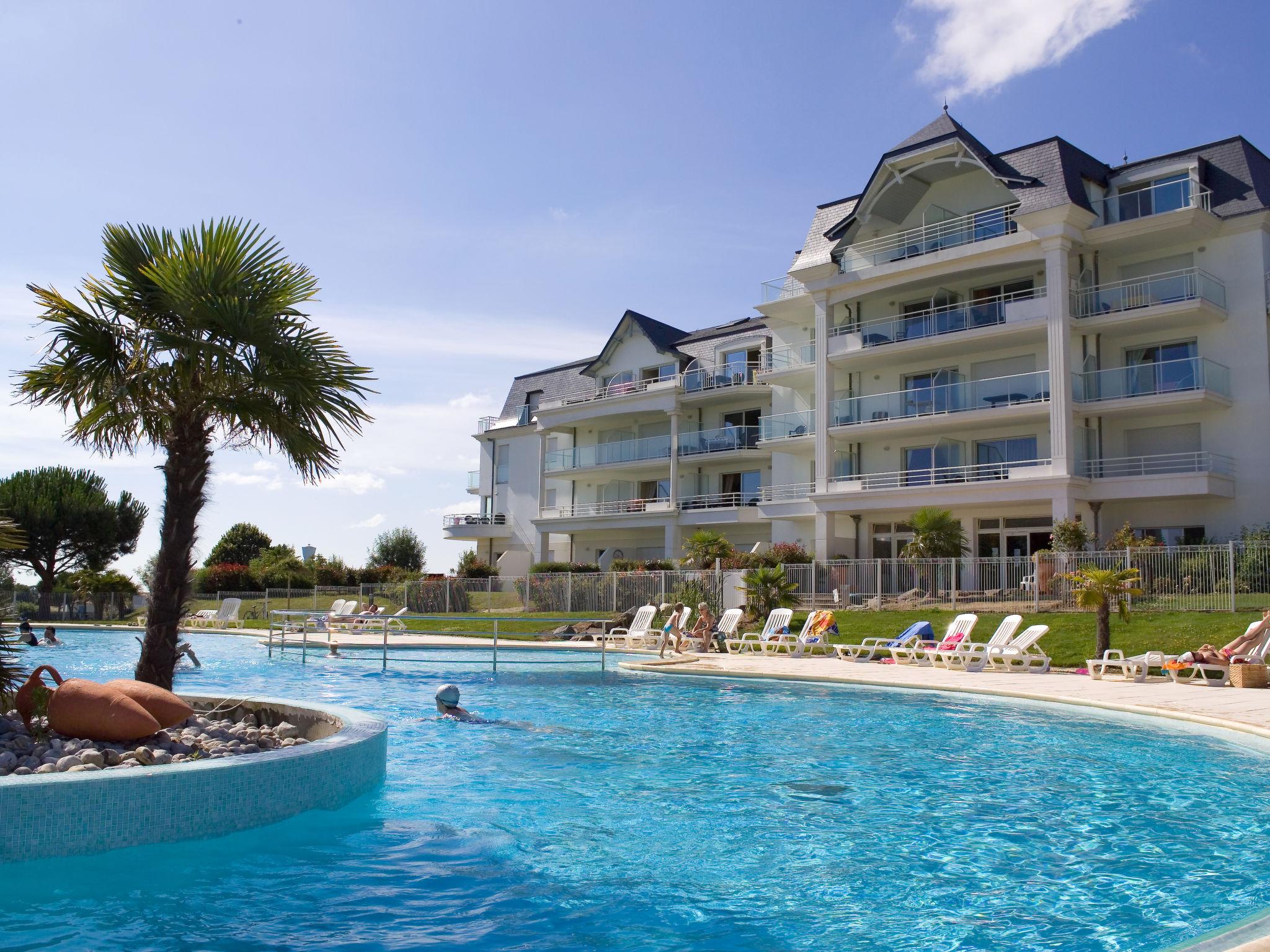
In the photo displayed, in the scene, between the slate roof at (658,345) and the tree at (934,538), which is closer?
the tree at (934,538)

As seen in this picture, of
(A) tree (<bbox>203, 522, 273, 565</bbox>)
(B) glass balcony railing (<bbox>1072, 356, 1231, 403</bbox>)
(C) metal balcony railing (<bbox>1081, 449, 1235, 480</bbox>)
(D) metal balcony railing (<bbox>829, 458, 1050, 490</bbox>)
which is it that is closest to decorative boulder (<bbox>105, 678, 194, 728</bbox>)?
(D) metal balcony railing (<bbox>829, 458, 1050, 490</bbox>)

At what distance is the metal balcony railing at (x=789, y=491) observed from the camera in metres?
36.0

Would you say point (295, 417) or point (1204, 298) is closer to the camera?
point (295, 417)

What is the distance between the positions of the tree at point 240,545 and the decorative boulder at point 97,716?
57.1 m

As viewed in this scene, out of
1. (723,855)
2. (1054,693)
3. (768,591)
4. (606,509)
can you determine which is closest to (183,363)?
(723,855)

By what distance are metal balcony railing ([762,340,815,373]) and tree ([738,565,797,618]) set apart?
11.7 m

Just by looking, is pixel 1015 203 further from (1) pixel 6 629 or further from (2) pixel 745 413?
(1) pixel 6 629

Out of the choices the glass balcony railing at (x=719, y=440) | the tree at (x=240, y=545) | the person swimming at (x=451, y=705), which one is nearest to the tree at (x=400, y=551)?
the tree at (x=240, y=545)

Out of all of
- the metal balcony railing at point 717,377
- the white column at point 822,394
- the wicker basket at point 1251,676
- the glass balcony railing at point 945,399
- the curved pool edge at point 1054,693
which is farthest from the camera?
the metal balcony railing at point 717,377

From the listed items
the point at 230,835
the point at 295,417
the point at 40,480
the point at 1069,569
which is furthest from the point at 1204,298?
the point at 40,480

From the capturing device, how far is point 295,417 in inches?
336

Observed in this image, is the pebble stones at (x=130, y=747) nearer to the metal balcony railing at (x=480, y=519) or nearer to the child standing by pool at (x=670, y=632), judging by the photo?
the child standing by pool at (x=670, y=632)

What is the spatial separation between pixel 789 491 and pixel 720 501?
4.08 metres

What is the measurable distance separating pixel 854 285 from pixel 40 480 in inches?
1583
